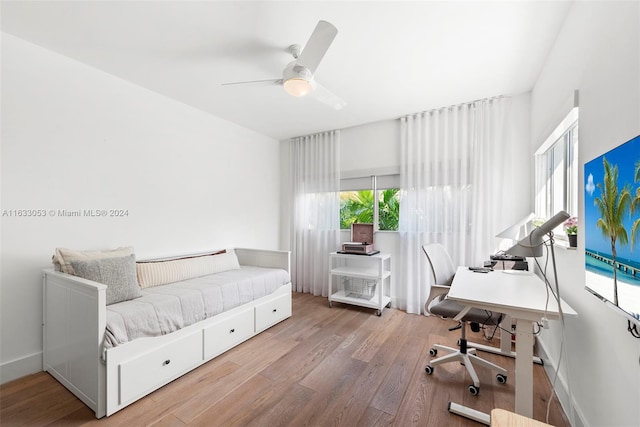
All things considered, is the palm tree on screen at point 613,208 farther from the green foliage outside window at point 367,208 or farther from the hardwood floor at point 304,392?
the green foliage outside window at point 367,208

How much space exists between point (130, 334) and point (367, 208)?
299 cm

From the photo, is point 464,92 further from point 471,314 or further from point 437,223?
point 471,314

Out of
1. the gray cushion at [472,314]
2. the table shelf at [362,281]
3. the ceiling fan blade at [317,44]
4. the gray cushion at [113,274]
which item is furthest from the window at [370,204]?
the gray cushion at [113,274]

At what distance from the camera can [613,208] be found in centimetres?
97

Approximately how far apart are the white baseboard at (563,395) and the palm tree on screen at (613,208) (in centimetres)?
97

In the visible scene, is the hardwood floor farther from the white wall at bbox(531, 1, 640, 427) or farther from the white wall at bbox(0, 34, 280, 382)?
the white wall at bbox(0, 34, 280, 382)

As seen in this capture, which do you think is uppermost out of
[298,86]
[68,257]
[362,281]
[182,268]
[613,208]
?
[298,86]

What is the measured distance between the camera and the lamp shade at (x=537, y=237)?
1205 millimetres

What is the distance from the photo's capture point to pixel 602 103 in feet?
3.85


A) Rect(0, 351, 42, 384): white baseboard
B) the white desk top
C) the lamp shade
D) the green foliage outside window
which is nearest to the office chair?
the white desk top

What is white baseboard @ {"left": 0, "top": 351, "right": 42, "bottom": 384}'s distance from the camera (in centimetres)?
185

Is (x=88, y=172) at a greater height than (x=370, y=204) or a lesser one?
greater

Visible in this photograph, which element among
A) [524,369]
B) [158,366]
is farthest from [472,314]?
[158,366]

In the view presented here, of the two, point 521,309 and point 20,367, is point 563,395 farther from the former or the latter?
point 20,367
